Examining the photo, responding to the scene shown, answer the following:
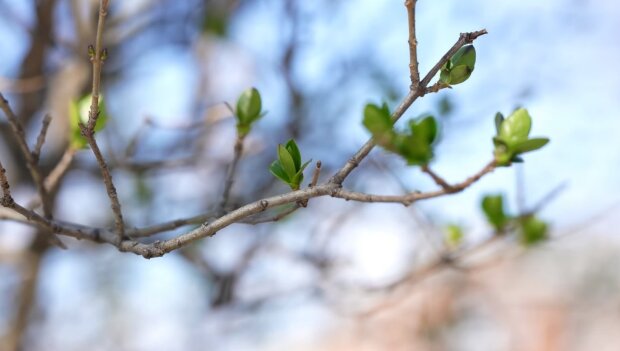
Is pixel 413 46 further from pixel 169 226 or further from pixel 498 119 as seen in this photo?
pixel 169 226

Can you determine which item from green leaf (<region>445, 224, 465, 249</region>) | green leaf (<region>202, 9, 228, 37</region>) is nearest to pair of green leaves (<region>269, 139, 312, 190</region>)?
green leaf (<region>445, 224, 465, 249</region>)

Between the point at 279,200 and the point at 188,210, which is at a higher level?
the point at 188,210

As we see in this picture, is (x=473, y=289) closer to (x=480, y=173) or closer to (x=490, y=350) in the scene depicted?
(x=490, y=350)

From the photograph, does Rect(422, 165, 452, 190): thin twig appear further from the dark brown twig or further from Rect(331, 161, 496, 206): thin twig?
the dark brown twig

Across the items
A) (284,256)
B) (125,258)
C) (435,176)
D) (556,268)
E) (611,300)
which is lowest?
(435,176)

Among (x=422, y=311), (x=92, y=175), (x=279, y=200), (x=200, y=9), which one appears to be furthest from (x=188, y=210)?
(x=279, y=200)

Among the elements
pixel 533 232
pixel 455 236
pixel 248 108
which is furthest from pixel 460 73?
pixel 455 236
